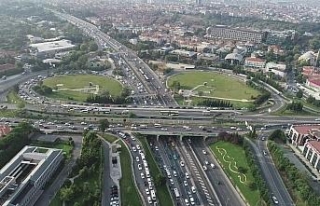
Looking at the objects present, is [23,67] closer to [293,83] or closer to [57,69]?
[57,69]

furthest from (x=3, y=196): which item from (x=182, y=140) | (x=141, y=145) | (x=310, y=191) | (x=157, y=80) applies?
(x=157, y=80)

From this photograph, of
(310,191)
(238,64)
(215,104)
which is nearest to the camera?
(310,191)

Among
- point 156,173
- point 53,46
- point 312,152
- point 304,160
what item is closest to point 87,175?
point 156,173

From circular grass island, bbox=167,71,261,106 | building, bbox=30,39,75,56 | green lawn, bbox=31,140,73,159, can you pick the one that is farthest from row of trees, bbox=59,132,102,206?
building, bbox=30,39,75,56

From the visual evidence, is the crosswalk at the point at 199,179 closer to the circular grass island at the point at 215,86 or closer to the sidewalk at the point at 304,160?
the sidewalk at the point at 304,160

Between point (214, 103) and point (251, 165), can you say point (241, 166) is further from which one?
point (214, 103)

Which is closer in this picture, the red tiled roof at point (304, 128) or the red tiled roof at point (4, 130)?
the red tiled roof at point (4, 130)

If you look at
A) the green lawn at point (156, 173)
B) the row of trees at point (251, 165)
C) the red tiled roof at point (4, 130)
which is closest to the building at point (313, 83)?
the row of trees at point (251, 165)

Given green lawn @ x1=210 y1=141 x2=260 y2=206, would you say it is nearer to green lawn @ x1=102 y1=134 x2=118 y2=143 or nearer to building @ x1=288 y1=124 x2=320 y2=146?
building @ x1=288 y1=124 x2=320 y2=146
